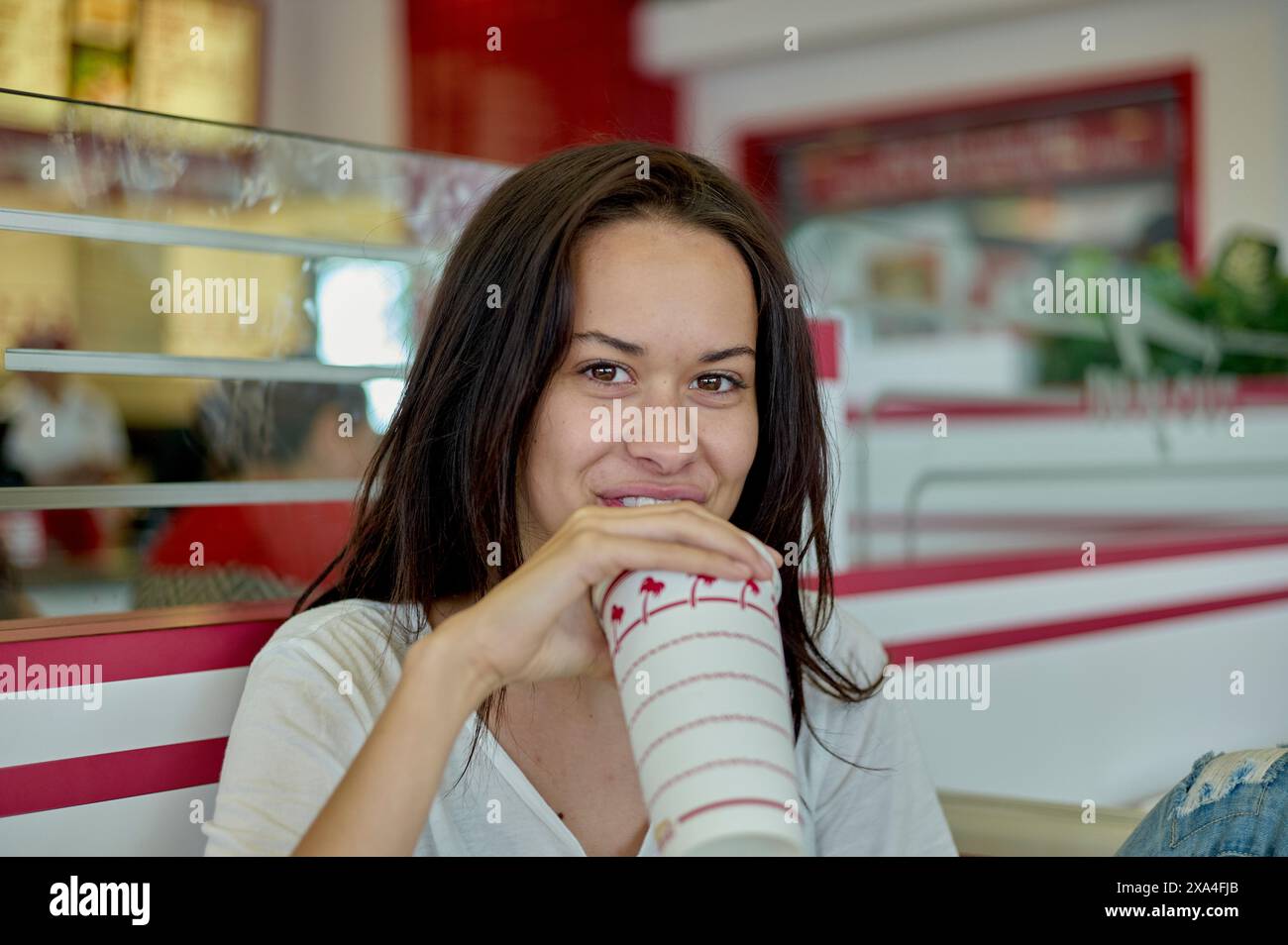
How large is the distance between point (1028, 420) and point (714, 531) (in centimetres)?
419

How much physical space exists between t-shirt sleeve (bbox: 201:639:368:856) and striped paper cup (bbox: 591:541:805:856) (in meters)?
0.32

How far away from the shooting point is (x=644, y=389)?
110cm

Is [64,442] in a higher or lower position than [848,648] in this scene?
higher

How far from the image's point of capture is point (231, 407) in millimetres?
1753

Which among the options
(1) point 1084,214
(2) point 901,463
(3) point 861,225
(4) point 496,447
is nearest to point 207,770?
(4) point 496,447

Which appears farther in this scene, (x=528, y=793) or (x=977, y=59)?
(x=977, y=59)

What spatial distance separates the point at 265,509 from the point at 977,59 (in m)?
5.84

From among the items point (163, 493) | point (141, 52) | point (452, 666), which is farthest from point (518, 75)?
point (452, 666)

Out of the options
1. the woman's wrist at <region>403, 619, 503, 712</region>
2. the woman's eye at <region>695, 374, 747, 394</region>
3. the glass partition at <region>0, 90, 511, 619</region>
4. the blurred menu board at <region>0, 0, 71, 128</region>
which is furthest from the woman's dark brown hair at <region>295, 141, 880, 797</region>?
the blurred menu board at <region>0, 0, 71, 128</region>

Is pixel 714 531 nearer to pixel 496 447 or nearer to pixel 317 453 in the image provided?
pixel 496 447

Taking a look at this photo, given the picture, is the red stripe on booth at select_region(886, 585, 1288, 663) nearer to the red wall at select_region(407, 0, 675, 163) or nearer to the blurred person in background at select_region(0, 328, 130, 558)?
the blurred person in background at select_region(0, 328, 130, 558)

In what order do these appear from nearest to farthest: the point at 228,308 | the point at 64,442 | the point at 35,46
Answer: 1. the point at 228,308
2. the point at 64,442
3. the point at 35,46

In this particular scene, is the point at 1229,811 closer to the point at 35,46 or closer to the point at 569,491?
the point at 569,491

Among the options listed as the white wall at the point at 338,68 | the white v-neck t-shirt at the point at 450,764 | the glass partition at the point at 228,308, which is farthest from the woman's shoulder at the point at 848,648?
the white wall at the point at 338,68
